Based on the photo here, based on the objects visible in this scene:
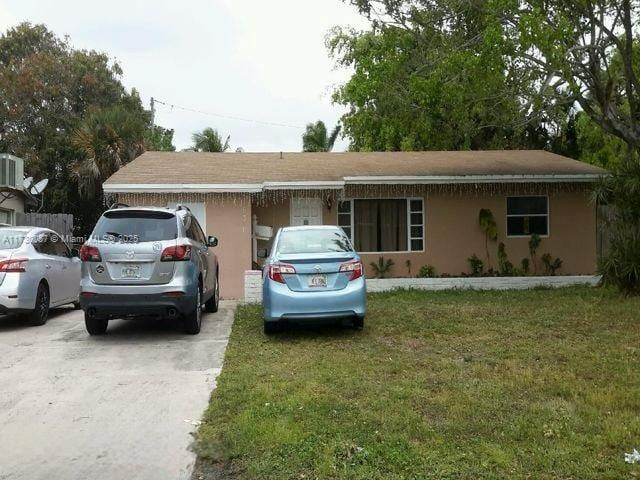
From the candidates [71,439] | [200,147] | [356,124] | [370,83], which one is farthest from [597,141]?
[71,439]

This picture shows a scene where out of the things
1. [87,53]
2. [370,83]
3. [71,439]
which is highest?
[87,53]

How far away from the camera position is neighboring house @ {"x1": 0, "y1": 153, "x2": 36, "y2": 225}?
1867 cm

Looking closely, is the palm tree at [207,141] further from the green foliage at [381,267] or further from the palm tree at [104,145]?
the green foliage at [381,267]

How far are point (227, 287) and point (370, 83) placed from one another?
5.80 meters

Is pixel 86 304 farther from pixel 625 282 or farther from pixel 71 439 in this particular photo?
pixel 625 282

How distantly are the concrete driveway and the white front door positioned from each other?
6.22m

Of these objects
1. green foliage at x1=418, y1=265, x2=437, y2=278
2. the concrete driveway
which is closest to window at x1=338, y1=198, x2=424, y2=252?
green foliage at x1=418, y1=265, x2=437, y2=278

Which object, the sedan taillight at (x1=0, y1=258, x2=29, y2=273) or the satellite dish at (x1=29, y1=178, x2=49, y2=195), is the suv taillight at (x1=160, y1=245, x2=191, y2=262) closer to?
the sedan taillight at (x1=0, y1=258, x2=29, y2=273)

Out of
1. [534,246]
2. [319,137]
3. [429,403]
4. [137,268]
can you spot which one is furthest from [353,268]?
[319,137]

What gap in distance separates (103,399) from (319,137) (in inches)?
1104

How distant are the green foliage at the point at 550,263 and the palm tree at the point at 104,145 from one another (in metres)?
15.3

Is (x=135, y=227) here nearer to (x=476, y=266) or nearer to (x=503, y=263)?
(x=476, y=266)

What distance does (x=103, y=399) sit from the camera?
594 cm

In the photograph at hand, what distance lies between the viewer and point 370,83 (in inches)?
568
